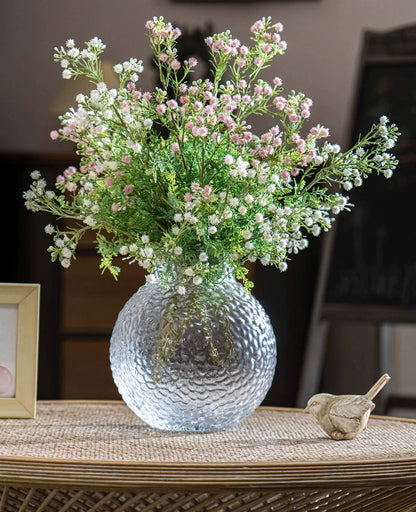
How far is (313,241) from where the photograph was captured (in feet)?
10.2

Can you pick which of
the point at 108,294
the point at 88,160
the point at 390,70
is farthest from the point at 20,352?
the point at 390,70

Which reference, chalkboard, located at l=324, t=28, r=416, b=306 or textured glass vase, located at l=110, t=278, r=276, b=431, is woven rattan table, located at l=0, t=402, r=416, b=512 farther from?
chalkboard, located at l=324, t=28, r=416, b=306

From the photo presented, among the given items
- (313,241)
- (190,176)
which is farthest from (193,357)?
(313,241)

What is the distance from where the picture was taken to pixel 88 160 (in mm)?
1262

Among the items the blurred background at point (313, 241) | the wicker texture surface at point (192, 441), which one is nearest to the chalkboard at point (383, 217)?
the blurred background at point (313, 241)

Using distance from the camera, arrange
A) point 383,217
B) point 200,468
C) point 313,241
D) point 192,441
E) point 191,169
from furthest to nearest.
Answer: point 313,241, point 383,217, point 191,169, point 192,441, point 200,468

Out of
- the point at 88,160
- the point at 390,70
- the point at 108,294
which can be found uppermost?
the point at 390,70

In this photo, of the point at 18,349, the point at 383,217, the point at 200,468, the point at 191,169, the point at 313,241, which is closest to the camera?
the point at 200,468

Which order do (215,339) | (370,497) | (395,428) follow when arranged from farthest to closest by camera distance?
(395,428) → (215,339) → (370,497)

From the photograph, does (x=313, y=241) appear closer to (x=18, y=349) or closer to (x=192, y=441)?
(x=18, y=349)

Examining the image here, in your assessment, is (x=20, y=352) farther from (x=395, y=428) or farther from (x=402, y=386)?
(x=402, y=386)

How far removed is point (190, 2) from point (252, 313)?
7.67 feet

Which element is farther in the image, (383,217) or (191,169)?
(383,217)

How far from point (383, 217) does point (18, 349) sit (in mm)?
1727
